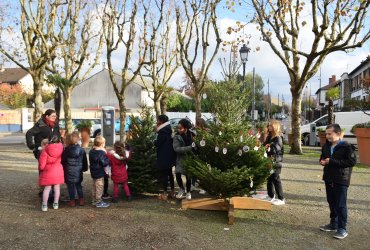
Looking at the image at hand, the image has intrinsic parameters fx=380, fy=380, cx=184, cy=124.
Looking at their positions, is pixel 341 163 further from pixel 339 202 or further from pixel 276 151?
pixel 276 151

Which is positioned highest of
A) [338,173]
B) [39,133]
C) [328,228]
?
[39,133]

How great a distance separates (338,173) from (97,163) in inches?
154

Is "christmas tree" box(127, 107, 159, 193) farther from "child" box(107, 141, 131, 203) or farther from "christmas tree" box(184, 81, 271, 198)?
"christmas tree" box(184, 81, 271, 198)

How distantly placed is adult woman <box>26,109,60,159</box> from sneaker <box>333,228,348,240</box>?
4.83 m

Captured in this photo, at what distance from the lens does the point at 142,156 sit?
7.23 meters

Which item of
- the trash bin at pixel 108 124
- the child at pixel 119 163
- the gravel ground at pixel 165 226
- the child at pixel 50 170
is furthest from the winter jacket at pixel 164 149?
the trash bin at pixel 108 124

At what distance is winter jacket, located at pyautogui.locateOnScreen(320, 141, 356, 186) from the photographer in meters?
5.26

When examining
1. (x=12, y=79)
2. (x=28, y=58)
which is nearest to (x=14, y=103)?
(x=12, y=79)

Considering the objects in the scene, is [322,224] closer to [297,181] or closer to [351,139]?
[297,181]

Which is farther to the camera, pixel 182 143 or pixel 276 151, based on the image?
pixel 182 143

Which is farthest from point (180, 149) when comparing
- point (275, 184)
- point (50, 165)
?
point (50, 165)

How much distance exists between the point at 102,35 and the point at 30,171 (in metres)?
12.4

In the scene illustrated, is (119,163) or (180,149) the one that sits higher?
(180,149)

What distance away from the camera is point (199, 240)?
5.11m
